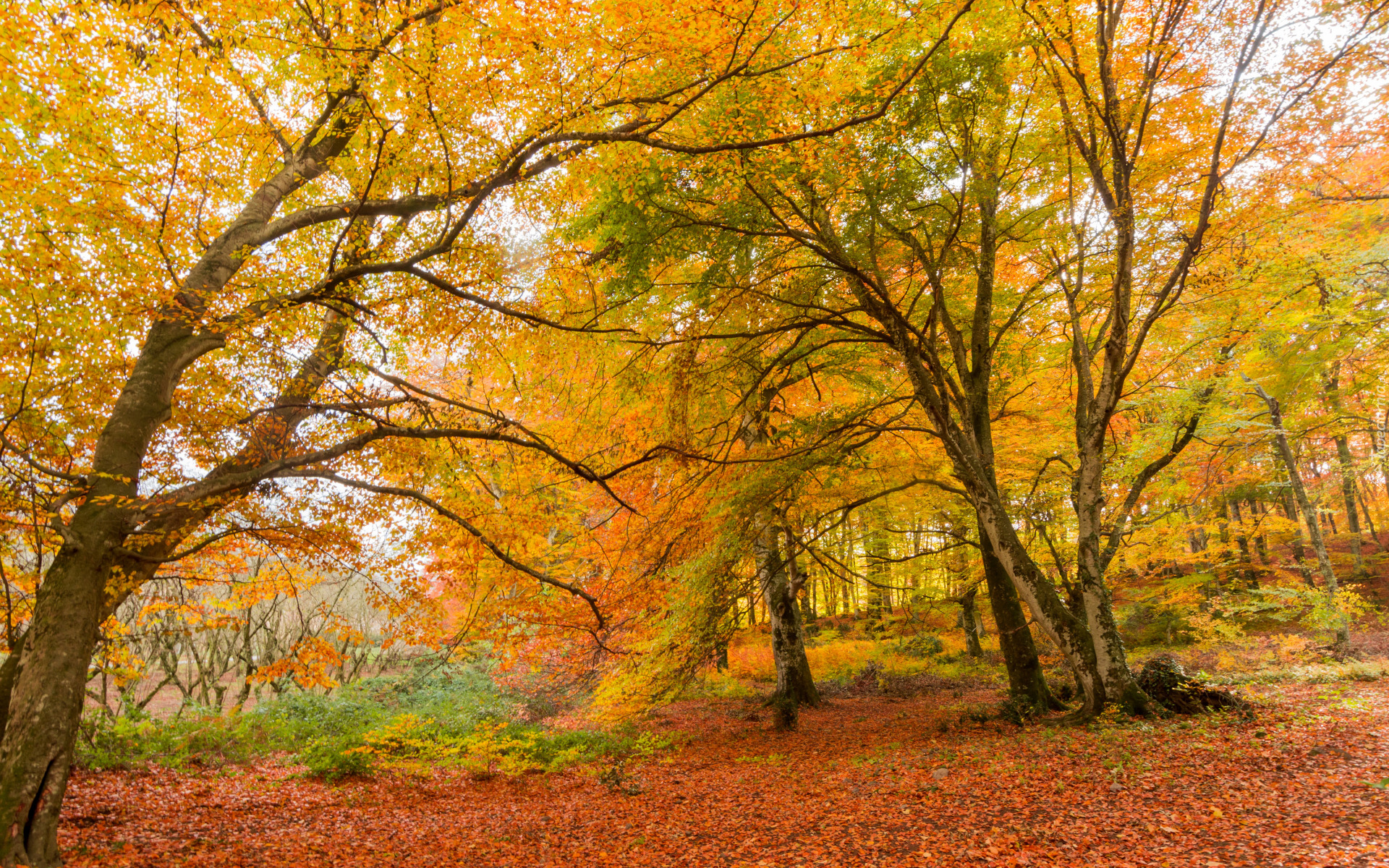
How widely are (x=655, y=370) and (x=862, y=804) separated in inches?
219

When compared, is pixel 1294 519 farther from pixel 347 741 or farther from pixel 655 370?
pixel 347 741

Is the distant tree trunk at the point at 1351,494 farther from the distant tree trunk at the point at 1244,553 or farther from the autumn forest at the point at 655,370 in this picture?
the autumn forest at the point at 655,370

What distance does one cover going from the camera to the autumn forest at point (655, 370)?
195 inches

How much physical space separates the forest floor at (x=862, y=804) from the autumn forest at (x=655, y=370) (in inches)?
2.6

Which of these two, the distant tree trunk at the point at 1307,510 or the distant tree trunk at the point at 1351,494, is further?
the distant tree trunk at the point at 1351,494

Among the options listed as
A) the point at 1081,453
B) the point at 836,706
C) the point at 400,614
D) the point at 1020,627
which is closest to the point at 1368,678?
the point at 1020,627

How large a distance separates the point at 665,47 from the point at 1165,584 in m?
16.6

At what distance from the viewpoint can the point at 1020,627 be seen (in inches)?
333

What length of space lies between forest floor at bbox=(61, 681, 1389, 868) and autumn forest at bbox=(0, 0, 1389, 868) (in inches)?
2.6

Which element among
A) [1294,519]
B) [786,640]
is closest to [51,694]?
[786,640]

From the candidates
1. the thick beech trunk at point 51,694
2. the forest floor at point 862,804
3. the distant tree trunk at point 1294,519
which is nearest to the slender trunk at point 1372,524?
the distant tree trunk at point 1294,519

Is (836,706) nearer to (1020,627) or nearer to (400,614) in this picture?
(1020,627)

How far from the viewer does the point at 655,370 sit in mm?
8336

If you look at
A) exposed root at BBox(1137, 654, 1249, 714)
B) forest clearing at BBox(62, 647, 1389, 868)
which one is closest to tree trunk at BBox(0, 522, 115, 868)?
forest clearing at BBox(62, 647, 1389, 868)
